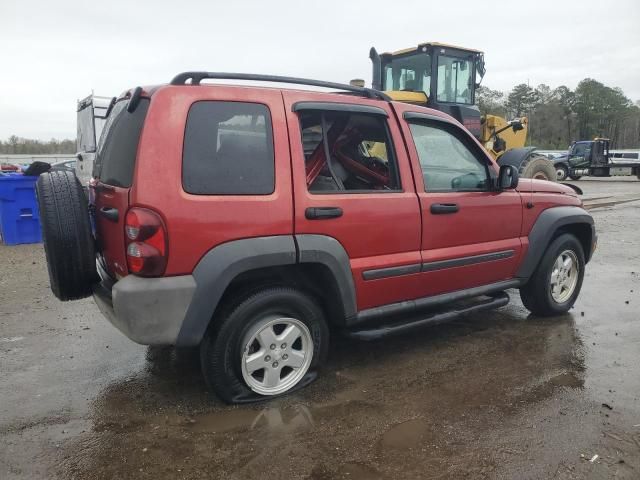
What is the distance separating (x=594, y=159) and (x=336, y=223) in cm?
3167

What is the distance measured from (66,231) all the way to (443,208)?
101 inches

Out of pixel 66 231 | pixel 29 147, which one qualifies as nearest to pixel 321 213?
pixel 66 231

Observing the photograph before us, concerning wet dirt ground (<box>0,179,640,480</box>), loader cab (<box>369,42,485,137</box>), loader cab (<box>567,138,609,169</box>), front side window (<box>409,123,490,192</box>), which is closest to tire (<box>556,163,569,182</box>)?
loader cab (<box>567,138,609,169</box>)

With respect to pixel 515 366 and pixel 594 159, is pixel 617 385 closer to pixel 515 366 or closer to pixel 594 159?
pixel 515 366

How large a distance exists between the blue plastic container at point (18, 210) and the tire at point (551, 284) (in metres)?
7.67

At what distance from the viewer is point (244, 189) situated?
2.94m

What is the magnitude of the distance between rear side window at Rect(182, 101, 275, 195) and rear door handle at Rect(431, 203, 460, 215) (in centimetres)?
130

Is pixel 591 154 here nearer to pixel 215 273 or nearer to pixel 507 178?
pixel 507 178

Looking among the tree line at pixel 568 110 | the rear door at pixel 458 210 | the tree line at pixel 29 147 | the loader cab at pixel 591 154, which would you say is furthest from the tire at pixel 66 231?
the tree line at pixel 568 110

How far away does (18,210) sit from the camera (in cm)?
855

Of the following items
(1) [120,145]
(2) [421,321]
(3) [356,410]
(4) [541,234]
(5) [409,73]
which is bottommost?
(3) [356,410]

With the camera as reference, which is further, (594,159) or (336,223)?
(594,159)

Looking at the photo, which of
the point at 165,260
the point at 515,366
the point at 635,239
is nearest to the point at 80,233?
the point at 165,260

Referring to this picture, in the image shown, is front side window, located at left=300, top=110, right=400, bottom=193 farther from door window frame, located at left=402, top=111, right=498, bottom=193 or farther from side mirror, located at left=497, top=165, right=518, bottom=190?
side mirror, located at left=497, top=165, right=518, bottom=190
